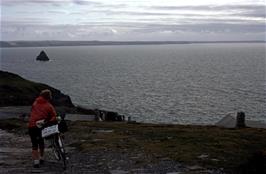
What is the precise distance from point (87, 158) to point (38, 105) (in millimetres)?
2861

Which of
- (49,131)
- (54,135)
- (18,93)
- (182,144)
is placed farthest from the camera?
(18,93)

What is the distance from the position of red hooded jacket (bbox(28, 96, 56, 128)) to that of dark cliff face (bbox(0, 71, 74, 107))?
112 feet

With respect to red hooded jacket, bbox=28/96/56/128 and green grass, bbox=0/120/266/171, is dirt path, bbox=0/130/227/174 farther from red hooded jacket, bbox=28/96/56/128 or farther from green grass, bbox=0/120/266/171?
red hooded jacket, bbox=28/96/56/128

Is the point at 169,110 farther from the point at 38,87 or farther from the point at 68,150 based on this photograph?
the point at 68,150

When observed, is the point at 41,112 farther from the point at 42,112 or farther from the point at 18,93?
the point at 18,93

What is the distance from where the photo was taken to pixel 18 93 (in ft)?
177

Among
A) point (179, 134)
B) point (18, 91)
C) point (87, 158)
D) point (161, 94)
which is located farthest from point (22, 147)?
point (161, 94)

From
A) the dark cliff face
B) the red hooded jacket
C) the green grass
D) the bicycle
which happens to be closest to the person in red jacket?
the red hooded jacket

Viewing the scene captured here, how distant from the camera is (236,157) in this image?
562 inches

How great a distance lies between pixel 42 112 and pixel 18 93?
140 feet

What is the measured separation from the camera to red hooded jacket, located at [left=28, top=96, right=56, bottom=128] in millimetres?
12484

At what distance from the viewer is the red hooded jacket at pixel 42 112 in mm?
12484

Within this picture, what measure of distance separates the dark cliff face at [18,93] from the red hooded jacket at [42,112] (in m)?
34.1

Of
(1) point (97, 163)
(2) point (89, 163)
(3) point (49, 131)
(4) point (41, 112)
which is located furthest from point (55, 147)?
(1) point (97, 163)
